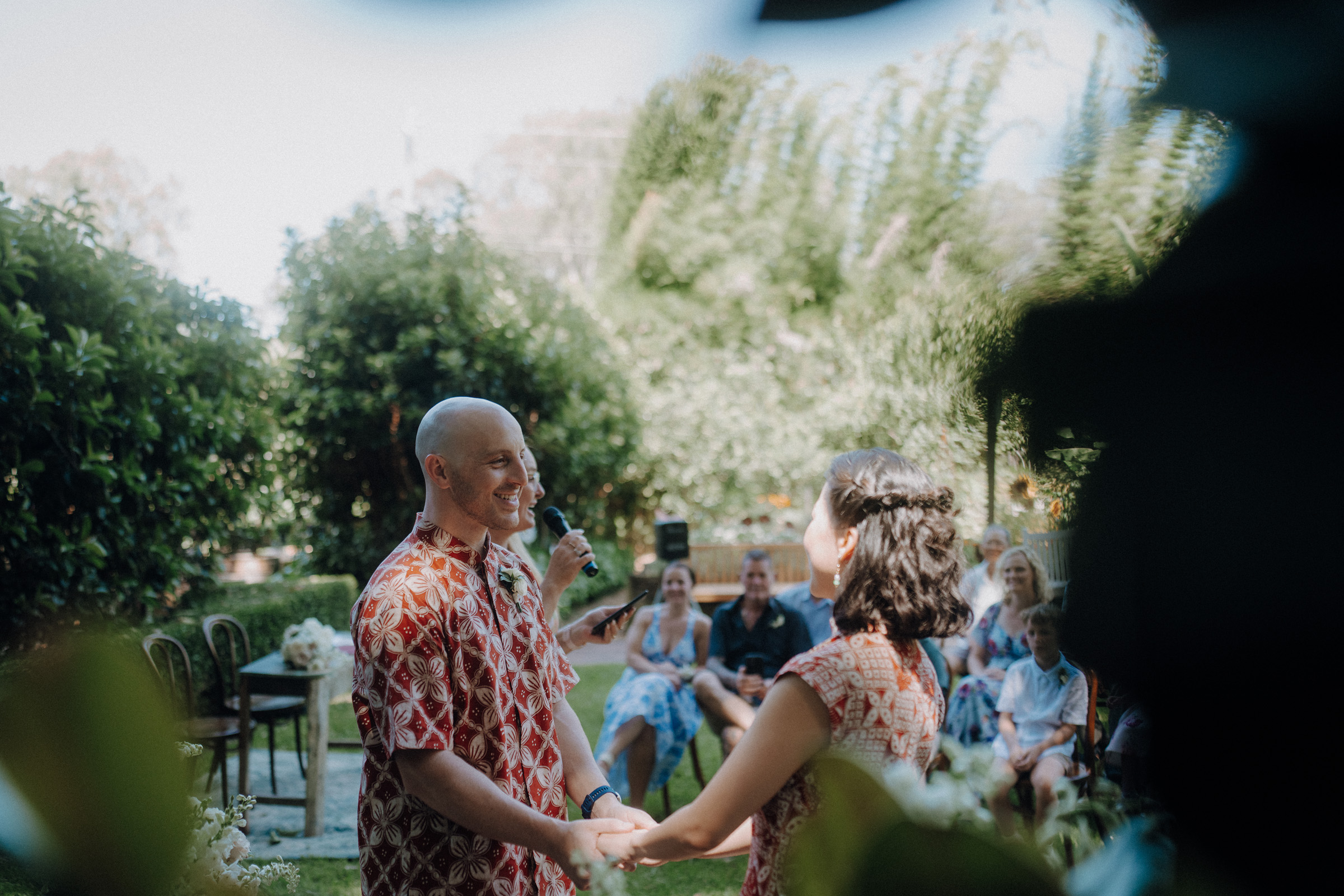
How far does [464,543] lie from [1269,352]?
1659 mm

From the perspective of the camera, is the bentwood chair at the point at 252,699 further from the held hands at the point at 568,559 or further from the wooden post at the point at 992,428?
the wooden post at the point at 992,428

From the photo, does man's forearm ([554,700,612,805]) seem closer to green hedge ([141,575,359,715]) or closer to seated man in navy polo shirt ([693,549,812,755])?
green hedge ([141,575,359,715])

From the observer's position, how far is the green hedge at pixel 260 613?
5699mm

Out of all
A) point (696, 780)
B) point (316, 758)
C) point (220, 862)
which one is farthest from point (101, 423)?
point (220, 862)

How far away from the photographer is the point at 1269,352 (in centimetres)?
40

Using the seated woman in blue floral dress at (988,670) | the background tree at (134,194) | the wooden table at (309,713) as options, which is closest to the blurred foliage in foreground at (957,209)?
the seated woman in blue floral dress at (988,670)

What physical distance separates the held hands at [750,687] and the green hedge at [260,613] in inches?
85.2

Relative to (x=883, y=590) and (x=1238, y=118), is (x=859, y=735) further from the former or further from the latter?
(x=1238, y=118)

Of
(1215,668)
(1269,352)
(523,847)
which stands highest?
(1269,352)

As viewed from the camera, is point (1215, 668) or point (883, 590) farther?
point (883, 590)

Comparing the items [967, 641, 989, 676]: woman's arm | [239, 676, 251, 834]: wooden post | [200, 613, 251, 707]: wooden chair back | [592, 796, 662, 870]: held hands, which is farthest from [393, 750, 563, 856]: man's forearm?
[200, 613, 251, 707]: wooden chair back

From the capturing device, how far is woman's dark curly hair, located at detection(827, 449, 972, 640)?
1.68 m

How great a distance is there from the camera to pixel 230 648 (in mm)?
5723

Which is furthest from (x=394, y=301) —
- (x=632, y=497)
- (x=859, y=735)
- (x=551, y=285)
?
(x=859, y=735)
